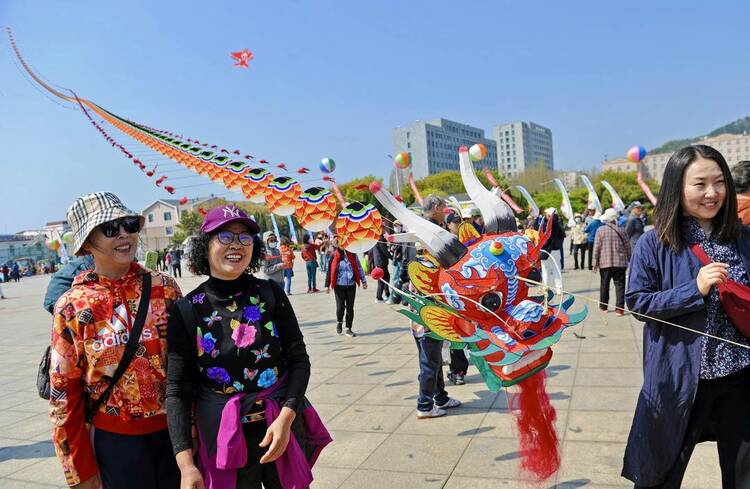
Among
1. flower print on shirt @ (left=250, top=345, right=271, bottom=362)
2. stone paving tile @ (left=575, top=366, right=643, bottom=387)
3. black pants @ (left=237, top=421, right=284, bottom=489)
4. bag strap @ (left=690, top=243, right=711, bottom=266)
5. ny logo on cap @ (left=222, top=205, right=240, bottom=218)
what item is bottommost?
stone paving tile @ (left=575, top=366, right=643, bottom=387)

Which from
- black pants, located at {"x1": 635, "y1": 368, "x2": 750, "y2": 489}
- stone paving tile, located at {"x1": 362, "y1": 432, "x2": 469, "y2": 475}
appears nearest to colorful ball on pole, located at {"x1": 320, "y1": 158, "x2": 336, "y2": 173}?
stone paving tile, located at {"x1": 362, "y1": 432, "x2": 469, "y2": 475}

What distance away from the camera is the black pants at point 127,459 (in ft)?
6.95

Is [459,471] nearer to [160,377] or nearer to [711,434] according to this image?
[711,434]

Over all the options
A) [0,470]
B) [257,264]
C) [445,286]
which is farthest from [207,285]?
[0,470]

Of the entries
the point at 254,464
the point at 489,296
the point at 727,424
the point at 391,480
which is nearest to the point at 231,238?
the point at 254,464

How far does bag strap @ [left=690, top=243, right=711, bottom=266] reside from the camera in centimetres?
223

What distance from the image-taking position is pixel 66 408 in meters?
2.08

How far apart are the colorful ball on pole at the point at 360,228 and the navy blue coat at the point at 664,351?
4.80ft

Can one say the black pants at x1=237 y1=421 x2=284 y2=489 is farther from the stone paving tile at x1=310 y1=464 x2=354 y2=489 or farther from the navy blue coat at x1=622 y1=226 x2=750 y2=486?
the navy blue coat at x1=622 y1=226 x2=750 y2=486

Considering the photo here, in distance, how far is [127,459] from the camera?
6.97ft

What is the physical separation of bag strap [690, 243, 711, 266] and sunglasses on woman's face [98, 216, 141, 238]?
2.36 metres

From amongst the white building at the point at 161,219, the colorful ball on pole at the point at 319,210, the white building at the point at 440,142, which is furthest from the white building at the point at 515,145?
the colorful ball on pole at the point at 319,210

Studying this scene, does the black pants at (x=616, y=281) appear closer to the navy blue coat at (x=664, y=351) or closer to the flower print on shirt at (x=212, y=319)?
the navy blue coat at (x=664, y=351)

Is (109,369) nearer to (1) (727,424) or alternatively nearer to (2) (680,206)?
(2) (680,206)
